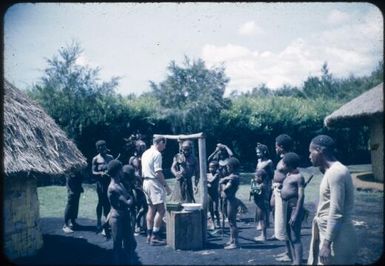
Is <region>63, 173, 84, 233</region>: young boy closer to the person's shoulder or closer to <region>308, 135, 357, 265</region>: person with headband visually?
<region>308, 135, 357, 265</region>: person with headband

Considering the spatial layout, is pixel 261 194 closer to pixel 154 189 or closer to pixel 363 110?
pixel 154 189

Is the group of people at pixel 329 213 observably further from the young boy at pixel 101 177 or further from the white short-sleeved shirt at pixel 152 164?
the young boy at pixel 101 177

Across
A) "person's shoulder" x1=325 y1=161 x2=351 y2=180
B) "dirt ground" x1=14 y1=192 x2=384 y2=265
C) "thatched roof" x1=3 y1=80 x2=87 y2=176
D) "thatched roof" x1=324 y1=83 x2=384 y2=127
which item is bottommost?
"dirt ground" x1=14 y1=192 x2=384 y2=265

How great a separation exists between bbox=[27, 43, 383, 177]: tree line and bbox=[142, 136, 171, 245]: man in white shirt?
6375 mm

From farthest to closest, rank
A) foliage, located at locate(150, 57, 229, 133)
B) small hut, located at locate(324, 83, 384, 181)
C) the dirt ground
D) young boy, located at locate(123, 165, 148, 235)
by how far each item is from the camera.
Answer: foliage, located at locate(150, 57, 229, 133)
small hut, located at locate(324, 83, 384, 181)
young boy, located at locate(123, 165, 148, 235)
the dirt ground

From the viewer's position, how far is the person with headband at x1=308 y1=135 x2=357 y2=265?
4391 millimetres

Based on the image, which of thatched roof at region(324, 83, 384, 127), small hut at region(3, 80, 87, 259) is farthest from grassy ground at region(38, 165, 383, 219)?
small hut at region(3, 80, 87, 259)

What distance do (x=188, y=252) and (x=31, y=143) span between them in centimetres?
376

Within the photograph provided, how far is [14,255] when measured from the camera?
666 centimetres

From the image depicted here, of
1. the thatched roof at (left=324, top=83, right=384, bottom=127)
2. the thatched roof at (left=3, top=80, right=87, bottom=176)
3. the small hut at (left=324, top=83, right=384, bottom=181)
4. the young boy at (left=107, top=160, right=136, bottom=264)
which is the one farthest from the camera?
the small hut at (left=324, top=83, right=384, bottom=181)

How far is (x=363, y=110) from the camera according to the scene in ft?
42.4

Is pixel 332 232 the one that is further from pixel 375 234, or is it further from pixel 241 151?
pixel 241 151

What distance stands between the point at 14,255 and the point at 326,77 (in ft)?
139

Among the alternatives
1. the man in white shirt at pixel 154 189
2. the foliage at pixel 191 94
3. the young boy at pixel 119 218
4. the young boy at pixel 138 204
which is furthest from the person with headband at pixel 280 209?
the foliage at pixel 191 94
